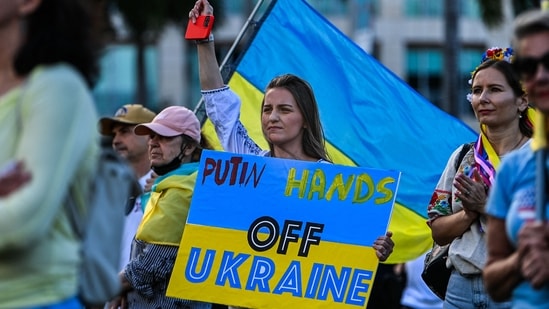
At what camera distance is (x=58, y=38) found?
12.0 ft

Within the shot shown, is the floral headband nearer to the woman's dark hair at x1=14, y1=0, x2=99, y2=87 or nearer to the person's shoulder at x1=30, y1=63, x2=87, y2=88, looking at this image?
the woman's dark hair at x1=14, y1=0, x2=99, y2=87

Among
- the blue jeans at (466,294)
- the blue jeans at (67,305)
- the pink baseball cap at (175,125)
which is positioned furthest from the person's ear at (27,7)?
the pink baseball cap at (175,125)

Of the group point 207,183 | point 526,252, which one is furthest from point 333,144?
point 526,252

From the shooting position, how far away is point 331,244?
6.55 metres

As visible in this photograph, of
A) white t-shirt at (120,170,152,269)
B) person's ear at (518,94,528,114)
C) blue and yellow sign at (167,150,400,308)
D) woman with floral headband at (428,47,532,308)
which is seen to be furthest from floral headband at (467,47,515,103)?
white t-shirt at (120,170,152,269)

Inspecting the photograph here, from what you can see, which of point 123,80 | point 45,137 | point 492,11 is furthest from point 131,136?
point 123,80

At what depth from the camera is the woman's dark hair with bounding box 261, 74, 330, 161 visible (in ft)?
22.2

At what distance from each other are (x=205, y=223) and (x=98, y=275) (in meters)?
→ 2.92

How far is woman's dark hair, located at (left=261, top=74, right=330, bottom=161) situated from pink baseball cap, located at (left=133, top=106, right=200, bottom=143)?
0.68 meters

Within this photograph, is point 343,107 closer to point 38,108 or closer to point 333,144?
point 333,144

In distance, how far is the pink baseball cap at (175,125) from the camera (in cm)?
727

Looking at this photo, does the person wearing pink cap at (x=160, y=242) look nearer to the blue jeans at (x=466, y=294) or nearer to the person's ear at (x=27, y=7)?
the blue jeans at (x=466, y=294)

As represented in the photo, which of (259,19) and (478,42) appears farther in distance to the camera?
(478,42)

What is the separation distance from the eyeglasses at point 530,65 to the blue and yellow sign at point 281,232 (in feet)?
8.36
